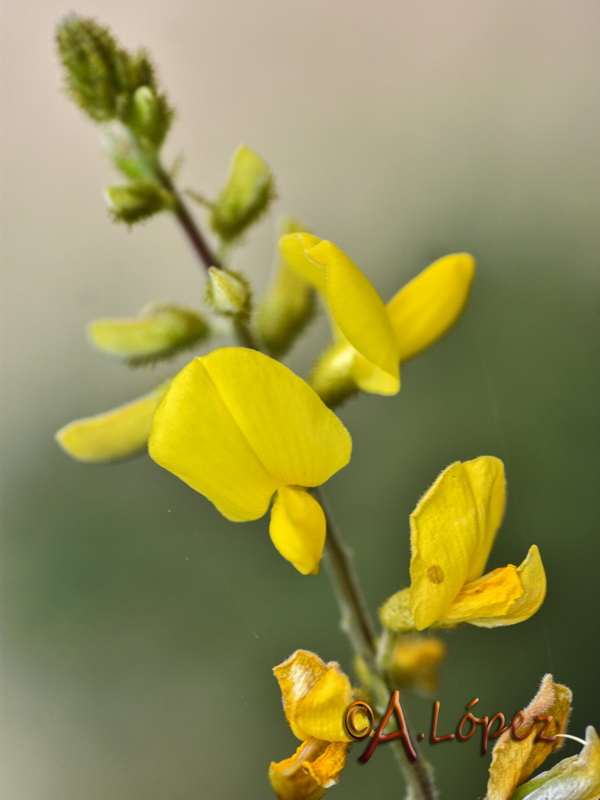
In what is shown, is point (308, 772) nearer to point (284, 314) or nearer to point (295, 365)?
point (284, 314)

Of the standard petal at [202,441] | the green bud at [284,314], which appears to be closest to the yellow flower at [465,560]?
the standard petal at [202,441]

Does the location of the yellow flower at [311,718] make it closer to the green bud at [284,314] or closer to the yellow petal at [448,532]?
the yellow petal at [448,532]

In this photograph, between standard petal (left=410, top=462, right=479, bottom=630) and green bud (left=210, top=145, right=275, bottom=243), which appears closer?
standard petal (left=410, top=462, right=479, bottom=630)

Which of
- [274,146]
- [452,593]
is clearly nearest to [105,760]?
[452,593]

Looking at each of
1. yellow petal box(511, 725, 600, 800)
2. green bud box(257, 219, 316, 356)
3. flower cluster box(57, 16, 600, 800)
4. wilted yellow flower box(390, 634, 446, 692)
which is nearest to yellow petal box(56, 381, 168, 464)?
flower cluster box(57, 16, 600, 800)

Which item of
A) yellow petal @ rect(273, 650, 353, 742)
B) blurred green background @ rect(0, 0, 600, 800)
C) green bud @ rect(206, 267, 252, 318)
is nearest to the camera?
yellow petal @ rect(273, 650, 353, 742)

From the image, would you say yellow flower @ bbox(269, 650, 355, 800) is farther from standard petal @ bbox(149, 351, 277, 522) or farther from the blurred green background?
the blurred green background
